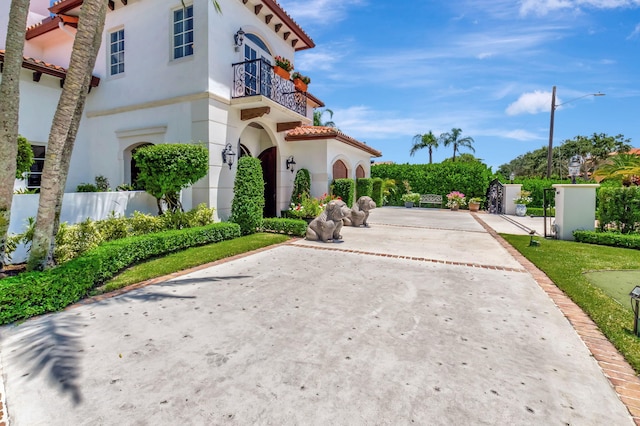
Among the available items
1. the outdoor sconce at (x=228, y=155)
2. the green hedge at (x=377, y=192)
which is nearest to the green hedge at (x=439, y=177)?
the green hedge at (x=377, y=192)

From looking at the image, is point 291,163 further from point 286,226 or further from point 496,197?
point 496,197

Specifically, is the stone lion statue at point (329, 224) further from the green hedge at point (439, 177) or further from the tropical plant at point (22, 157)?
the green hedge at point (439, 177)

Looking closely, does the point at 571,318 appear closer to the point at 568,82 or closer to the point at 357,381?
the point at 357,381

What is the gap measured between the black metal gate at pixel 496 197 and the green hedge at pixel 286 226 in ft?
53.9

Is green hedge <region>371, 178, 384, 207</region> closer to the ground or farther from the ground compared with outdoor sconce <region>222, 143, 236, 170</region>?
closer to the ground

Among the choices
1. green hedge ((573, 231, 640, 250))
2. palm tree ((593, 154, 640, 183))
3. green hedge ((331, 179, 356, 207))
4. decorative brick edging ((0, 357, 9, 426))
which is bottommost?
decorative brick edging ((0, 357, 9, 426))

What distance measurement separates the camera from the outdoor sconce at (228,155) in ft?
34.8

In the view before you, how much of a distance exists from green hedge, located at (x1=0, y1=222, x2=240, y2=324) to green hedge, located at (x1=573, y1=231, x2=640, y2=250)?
12366 millimetres

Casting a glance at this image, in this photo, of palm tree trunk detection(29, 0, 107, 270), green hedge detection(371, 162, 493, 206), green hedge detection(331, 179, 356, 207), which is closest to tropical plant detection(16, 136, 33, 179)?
palm tree trunk detection(29, 0, 107, 270)

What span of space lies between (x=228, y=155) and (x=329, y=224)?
4.48 m

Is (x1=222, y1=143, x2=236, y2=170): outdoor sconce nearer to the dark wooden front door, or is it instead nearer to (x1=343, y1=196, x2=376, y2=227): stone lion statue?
the dark wooden front door

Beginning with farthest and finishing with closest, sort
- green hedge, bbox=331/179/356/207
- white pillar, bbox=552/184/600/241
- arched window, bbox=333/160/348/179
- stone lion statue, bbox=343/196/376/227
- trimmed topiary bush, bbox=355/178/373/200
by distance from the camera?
trimmed topiary bush, bbox=355/178/373/200
arched window, bbox=333/160/348/179
green hedge, bbox=331/179/356/207
stone lion statue, bbox=343/196/376/227
white pillar, bbox=552/184/600/241

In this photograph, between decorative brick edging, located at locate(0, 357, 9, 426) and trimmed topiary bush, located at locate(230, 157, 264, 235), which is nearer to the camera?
decorative brick edging, located at locate(0, 357, 9, 426)

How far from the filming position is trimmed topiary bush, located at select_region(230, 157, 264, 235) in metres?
10.2
